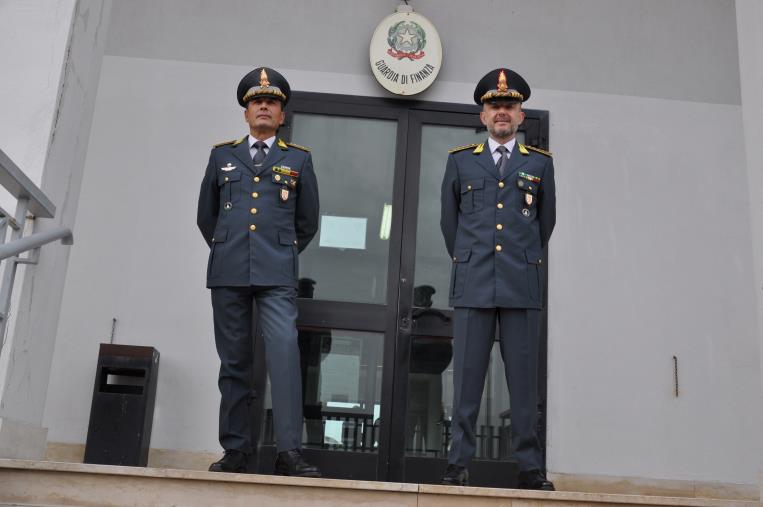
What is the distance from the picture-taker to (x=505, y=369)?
357 centimetres

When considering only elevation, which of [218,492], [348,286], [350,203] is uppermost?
[350,203]

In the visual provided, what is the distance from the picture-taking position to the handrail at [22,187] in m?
2.81

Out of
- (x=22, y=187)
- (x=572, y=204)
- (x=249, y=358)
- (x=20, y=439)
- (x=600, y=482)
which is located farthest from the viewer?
(x=572, y=204)

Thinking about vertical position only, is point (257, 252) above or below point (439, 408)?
above

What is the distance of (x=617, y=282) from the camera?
16.1ft

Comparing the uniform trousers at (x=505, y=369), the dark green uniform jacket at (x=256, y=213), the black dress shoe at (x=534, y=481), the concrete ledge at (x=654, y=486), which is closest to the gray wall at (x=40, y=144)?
the dark green uniform jacket at (x=256, y=213)

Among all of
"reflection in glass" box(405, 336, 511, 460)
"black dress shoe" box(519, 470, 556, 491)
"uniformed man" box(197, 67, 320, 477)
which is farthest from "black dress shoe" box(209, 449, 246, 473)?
"reflection in glass" box(405, 336, 511, 460)

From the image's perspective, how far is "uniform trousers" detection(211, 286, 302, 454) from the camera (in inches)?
139

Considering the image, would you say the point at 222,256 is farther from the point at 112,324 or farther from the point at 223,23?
the point at 223,23

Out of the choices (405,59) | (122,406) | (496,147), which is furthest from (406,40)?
(122,406)

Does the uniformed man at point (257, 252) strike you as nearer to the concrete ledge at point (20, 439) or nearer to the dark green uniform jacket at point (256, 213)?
the dark green uniform jacket at point (256, 213)

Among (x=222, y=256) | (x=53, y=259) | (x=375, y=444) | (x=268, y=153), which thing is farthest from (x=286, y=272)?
(x=375, y=444)

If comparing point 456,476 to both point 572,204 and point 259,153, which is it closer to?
point 259,153

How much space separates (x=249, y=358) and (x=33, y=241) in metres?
1.02
